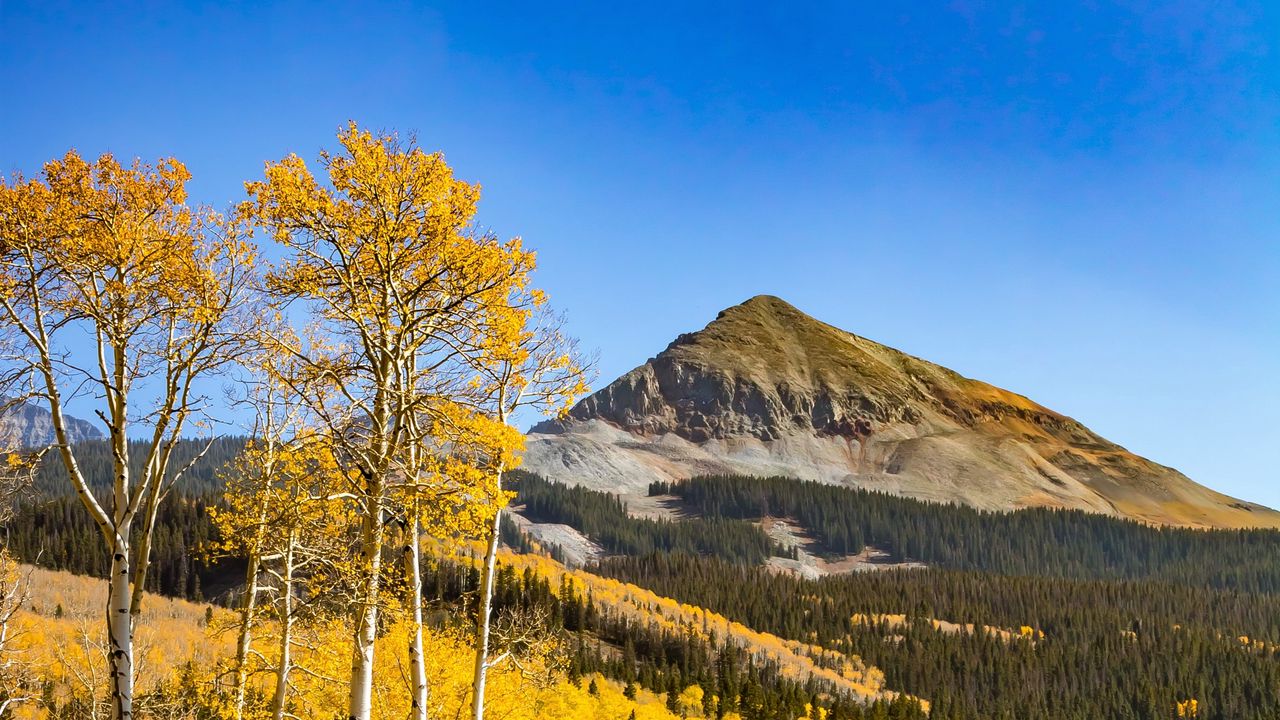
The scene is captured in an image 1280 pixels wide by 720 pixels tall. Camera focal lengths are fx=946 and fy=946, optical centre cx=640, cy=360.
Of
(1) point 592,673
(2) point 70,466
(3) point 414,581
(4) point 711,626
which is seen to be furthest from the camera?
(4) point 711,626

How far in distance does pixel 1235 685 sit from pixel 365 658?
198373 mm

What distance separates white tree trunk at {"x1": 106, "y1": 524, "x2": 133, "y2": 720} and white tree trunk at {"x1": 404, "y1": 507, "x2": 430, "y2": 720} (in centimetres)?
390

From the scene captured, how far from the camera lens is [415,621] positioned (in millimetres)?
14625

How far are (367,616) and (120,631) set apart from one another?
3408 millimetres

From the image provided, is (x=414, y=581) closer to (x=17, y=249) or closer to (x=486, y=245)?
(x=486, y=245)

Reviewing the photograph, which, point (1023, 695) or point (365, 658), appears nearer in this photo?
point (365, 658)

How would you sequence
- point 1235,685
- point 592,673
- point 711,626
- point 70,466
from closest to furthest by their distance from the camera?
point 70,466 → point 592,673 → point 711,626 → point 1235,685

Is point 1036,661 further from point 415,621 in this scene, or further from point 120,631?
Result: point 120,631

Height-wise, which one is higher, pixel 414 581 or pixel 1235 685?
pixel 414 581

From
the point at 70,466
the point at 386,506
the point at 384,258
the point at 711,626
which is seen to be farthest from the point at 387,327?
the point at 711,626

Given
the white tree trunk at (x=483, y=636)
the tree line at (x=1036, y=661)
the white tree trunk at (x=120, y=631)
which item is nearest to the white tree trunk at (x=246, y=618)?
the white tree trunk at (x=483, y=636)

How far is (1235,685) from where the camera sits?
169625mm

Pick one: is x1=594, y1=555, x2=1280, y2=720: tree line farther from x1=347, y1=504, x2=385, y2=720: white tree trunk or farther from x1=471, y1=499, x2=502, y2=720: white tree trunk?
x1=347, y1=504, x2=385, y2=720: white tree trunk

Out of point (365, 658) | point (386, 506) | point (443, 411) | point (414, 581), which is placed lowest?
point (365, 658)
